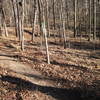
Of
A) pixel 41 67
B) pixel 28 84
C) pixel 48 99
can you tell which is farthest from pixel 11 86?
pixel 41 67

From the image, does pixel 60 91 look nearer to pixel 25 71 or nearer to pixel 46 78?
pixel 46 78

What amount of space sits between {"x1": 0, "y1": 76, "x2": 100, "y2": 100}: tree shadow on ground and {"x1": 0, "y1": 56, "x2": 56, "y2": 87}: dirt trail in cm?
54

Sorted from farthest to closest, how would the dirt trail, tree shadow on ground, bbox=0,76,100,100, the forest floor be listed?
the dirt trail, the forest floor, tree shadow on ground, bbox=0,76,100,100

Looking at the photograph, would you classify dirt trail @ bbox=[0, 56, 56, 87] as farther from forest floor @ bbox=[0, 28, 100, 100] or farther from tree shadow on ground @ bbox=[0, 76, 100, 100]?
tree shadow on ground @ bbox=[0, 76, 100, 100]

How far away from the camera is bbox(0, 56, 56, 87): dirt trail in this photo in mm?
11516

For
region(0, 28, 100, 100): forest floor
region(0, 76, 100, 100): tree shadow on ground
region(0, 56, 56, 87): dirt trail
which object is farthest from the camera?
region(0, 56, 56, 87): dirt trail

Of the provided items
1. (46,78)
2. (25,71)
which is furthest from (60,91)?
(25,71)

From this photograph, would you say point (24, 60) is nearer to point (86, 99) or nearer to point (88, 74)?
point (88, 74)

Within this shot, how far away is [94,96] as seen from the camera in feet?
31.7

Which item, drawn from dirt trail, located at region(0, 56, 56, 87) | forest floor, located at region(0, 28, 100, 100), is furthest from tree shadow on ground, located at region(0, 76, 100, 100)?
dirt trail, located at region(0, 56, 56, 87)

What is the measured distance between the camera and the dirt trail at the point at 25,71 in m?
11.5

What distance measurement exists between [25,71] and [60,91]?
376cm

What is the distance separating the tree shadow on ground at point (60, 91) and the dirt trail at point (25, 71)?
1.78 feet

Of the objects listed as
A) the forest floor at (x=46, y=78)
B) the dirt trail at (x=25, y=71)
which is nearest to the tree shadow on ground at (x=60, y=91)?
the forest floor at (x=46, y=78)
